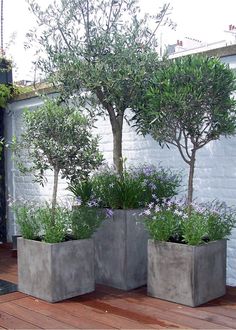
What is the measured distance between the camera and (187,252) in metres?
3.45

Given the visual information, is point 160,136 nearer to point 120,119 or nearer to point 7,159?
point 120,119

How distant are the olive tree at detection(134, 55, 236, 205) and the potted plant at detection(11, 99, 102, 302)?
68 cm

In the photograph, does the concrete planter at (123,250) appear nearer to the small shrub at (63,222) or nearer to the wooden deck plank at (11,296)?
the small shrub at (63,222)

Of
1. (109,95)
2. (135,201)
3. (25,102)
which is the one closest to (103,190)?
(135,201)

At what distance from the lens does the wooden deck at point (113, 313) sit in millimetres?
3131

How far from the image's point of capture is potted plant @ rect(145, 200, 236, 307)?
347cm

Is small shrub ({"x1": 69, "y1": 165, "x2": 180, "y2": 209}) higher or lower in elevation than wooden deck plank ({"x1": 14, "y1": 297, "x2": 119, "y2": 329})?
higher

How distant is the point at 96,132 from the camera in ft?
17.4

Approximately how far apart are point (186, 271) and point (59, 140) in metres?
1.43

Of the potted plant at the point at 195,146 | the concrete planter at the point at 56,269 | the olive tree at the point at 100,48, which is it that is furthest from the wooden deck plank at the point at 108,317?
the olive tree at the point at 100,48

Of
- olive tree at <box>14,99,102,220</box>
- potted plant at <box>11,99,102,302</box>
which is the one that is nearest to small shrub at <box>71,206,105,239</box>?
potted plant at <box>11,99,102,302</box>

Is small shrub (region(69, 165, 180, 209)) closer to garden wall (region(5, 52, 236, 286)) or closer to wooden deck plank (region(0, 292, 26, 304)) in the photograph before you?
garden wall (region(5, 52, 236, 286))

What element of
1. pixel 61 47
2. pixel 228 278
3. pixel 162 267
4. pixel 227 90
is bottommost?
pixel 228 278

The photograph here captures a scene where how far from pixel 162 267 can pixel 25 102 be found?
3451 mm
